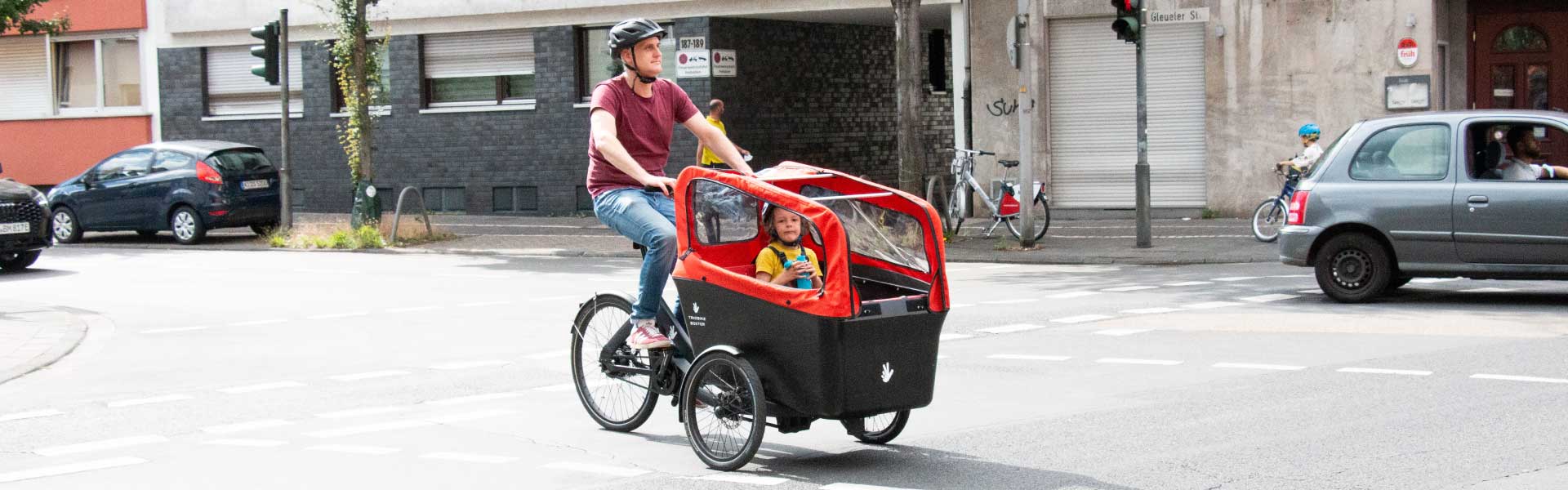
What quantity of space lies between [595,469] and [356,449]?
1.30 metres

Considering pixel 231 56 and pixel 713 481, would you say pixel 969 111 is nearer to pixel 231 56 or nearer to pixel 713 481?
pixel 231 56

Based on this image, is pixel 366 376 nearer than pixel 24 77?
Yes

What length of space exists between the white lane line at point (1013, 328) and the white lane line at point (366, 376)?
3933mm

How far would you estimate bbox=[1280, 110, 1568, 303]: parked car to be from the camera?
12.4 metres

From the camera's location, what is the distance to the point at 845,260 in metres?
6.46

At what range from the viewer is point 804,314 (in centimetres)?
661

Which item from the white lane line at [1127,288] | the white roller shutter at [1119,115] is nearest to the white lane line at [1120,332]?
the white lane line at [1127,288]

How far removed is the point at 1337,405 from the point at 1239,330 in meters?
3.20

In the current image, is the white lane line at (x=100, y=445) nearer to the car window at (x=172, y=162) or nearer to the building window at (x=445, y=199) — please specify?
the car window at (x=172, y=162)

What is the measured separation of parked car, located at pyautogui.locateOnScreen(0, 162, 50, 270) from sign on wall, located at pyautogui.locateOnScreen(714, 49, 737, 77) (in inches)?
393

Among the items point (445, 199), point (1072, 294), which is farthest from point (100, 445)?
point (445, 199)

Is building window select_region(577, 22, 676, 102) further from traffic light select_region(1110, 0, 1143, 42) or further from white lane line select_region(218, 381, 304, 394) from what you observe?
white lane line select_region(218, 381, 304, 394)

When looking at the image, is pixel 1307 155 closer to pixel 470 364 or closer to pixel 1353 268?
pixel 1353 268

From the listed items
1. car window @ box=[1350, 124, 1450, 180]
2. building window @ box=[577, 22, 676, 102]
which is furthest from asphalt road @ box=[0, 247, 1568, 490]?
building window @ box=[577, 22, 676, 102]
